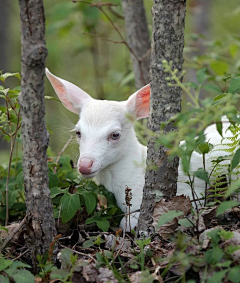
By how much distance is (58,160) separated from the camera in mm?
4340

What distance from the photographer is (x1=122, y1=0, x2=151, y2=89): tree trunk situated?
5.35 meters

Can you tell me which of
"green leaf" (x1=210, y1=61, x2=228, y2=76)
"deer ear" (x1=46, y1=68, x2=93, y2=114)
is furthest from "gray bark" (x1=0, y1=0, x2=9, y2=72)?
"deer ear" (x1=46, y1=68, x2=93, y2=114)

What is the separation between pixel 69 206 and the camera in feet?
10.5

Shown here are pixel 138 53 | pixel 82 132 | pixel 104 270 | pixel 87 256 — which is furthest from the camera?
pixel 138 53

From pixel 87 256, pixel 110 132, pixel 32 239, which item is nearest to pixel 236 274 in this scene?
pixel 87 256

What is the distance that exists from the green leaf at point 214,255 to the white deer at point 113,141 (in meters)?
1.38

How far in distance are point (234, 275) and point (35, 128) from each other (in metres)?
1.41

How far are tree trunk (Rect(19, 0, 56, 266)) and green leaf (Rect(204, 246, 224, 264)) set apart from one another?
1.10 m

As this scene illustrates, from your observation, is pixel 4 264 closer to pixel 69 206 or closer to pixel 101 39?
pixel 69 206

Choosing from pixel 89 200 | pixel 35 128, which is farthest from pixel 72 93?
pixel 35 128

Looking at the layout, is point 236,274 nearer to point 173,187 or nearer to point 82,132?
point 173,187

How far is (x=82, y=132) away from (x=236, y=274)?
6.77ft

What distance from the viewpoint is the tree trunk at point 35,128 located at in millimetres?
2555

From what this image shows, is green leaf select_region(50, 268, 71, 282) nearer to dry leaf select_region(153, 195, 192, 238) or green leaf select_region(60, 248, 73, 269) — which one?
green leaf select_region(60, 248, 73, 269)
